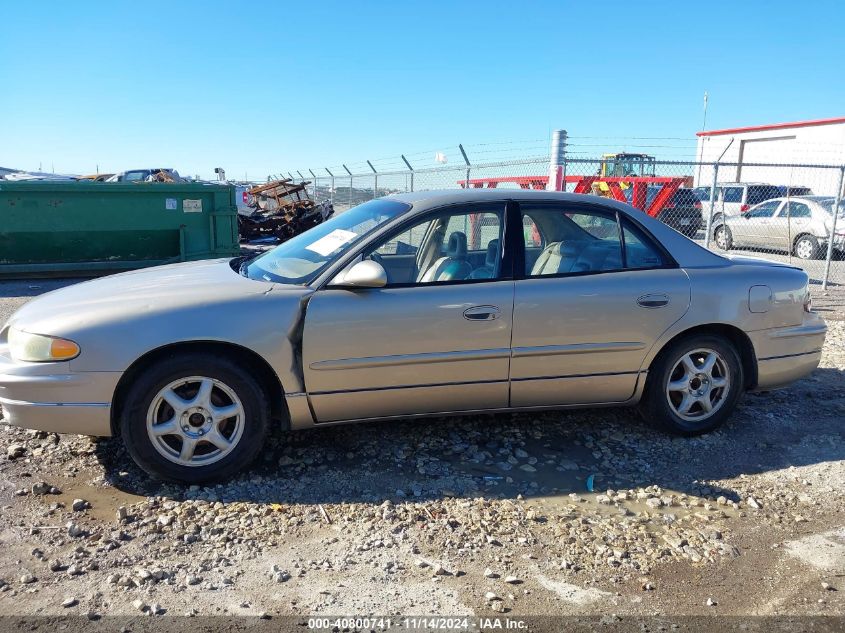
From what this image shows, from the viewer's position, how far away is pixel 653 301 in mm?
4090

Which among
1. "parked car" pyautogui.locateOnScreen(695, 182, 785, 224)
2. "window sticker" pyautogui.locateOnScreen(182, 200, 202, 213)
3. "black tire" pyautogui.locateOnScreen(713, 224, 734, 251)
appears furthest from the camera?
"parked car" pyautogui.locateOnScreen(695, 182, 785, 224)

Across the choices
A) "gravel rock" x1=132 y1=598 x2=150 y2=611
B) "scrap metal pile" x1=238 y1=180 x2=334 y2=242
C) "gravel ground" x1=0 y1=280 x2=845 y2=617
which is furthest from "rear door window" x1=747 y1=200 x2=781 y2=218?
"gravel rock" x1=132 y1=598 x2=150 y2=611

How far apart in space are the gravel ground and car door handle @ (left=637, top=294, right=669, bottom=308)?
0.90m

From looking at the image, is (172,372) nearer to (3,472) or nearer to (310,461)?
(310,461)

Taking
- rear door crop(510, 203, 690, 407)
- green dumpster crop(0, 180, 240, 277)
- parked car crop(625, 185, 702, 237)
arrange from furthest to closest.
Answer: parked car crop(625, 185, 702, 237), green dumpster crop(0, 180, 240, 277), rear door crop(510, 203, 690, 407)

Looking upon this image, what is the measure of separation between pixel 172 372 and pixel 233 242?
Result: 7769mm

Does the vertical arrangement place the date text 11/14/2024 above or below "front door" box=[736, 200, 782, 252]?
below

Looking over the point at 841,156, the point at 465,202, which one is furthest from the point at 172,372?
the point at 841,156

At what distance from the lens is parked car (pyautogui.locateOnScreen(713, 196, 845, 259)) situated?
14820 millimetres

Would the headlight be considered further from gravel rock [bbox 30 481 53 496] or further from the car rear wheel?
the car rear wheel

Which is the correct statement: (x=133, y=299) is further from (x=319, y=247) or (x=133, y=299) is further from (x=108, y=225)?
(x=108, y=225)

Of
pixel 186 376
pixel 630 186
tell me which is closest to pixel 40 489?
pixel 186 376

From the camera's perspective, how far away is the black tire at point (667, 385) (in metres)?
4.23

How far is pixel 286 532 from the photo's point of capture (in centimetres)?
321
